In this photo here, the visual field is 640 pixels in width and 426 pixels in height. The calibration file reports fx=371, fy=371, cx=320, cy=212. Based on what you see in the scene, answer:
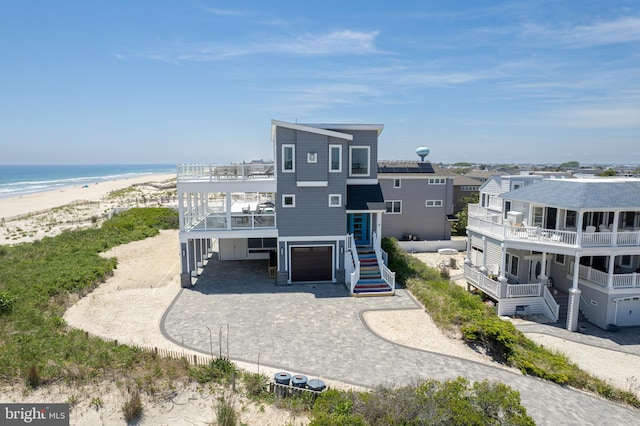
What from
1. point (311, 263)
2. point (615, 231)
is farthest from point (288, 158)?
point (615, 231)

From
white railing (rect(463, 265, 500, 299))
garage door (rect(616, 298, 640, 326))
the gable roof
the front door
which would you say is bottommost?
garage door (rect(616, 298, 640, 326))

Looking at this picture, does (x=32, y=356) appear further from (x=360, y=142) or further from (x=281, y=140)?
(x=360, y=142)

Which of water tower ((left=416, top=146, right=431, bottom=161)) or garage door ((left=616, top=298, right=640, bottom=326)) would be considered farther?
water tower ((left=416, top=146, right=431, bottom=161))

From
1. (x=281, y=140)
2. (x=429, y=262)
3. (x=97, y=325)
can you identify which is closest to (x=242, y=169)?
(x=281, y=140)

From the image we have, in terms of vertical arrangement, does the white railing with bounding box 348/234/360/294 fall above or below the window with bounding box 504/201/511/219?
below

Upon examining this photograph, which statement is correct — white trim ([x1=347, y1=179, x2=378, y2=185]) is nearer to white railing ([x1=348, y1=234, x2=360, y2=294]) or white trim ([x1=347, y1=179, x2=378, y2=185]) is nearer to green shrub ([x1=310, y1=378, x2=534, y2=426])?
white railing ([x1=348, y1=234, x2=360, y2=294])

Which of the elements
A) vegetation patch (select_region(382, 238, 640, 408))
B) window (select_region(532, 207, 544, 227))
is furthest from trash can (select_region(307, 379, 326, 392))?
window (select_region(532, 207, 544, 227))

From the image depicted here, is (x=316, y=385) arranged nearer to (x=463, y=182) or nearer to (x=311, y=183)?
(x=311, y=183)
